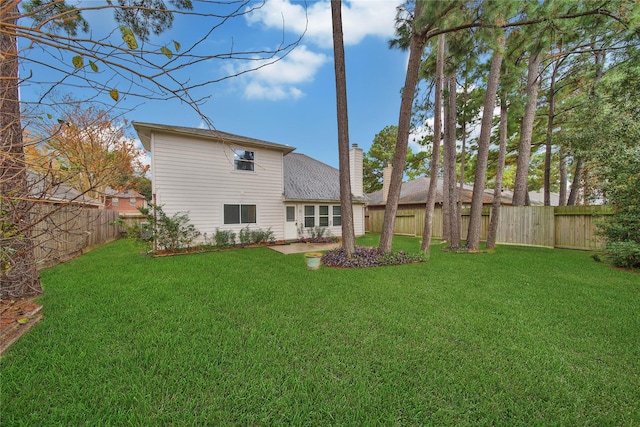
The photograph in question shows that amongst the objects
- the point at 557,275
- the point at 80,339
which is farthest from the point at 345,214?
the point at 80,339

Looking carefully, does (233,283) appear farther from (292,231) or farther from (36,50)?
(292,231)

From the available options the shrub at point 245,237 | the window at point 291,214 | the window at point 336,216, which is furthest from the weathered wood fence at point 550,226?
the shrub at point 245,237

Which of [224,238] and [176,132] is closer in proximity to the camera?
[176,132]

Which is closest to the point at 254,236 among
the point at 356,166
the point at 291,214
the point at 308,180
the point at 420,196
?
the point at 291,214

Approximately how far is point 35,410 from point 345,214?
5862mm

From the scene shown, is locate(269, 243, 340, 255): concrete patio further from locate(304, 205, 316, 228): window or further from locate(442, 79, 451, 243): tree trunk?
locate(442, 79, 451, 243): tree trunk

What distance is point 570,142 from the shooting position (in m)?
9.37

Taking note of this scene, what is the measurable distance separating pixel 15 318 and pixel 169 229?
530 cm

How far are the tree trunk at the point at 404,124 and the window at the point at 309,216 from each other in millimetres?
5166

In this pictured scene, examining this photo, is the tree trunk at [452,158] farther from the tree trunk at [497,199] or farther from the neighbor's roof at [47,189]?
the neighbor's roof at [47,189]

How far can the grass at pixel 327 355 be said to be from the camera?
1.74 metres

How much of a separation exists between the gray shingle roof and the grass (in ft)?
23.6

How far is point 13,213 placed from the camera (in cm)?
→ 241

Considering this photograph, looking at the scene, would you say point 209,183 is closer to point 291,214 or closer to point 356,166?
point 291,214
